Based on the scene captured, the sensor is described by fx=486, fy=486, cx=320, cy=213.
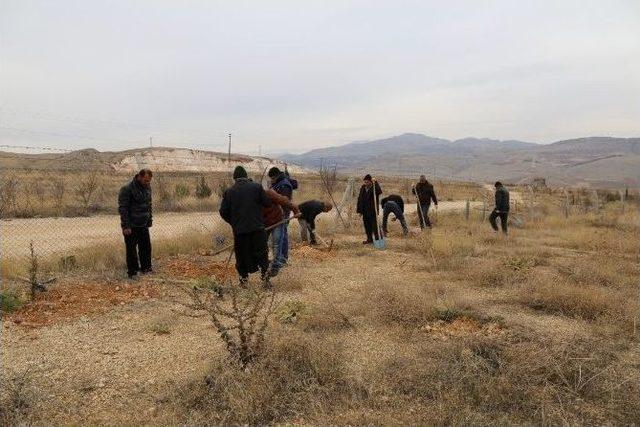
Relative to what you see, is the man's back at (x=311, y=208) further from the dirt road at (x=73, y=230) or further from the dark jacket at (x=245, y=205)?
the dark jacket at (x=245, y=205)

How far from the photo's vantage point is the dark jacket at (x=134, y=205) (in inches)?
263

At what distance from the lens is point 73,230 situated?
12.6 metres

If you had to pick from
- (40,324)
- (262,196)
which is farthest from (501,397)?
(40,324)

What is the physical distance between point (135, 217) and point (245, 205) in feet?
6.53

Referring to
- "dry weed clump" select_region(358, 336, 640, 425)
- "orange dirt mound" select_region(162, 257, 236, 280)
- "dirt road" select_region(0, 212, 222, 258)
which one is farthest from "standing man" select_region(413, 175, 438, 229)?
"dry weed clump" select_region(358, 336, 640, 425)

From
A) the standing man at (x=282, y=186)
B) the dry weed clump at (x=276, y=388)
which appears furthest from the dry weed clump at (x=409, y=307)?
the standing man at (x=282, y=186)

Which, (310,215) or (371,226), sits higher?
(310,215)

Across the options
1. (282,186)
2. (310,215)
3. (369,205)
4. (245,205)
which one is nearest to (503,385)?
(245,205)

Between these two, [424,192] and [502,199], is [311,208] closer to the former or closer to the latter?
[424,192]

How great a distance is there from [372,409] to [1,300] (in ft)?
14.6

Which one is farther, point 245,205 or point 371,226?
point 371,226

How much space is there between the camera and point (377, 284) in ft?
20.7

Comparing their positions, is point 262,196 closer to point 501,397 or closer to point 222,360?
point 222,360

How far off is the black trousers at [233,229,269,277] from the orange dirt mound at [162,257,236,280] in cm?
86
